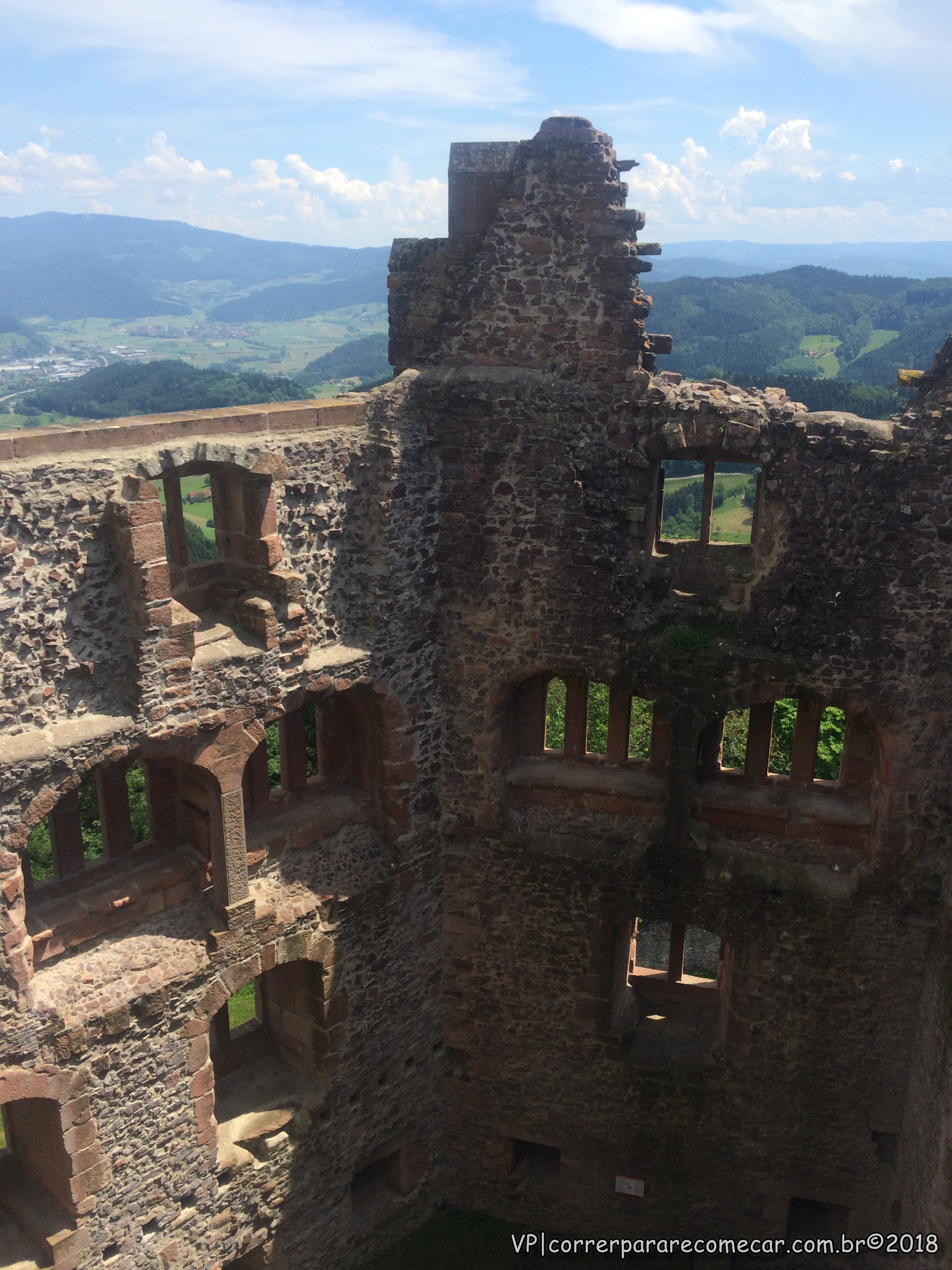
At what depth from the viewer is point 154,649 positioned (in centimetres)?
999

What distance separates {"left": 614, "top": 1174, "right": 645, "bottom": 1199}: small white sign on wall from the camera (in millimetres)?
13977

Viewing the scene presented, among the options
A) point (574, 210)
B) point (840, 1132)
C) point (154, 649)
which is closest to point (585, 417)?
point (574, 210)

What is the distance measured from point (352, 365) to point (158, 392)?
7265 cm

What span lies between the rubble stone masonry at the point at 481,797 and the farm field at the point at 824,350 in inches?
2639

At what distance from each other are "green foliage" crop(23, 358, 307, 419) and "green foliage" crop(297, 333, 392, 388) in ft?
113

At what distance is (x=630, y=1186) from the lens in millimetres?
14023

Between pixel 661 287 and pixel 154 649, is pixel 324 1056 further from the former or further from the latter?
pixel 661 287

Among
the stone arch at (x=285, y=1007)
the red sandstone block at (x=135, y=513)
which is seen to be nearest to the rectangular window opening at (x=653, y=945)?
the stone arch at (x=285, y=1007)

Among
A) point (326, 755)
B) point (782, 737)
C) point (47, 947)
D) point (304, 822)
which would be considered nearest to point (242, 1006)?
point (326, 755)

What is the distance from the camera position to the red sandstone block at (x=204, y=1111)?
1145cm

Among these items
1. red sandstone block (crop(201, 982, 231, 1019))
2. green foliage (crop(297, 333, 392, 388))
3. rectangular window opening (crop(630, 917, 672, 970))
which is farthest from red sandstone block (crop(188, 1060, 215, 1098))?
green foliage (crop(297, 333, 392, 388))

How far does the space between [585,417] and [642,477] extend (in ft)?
2.95

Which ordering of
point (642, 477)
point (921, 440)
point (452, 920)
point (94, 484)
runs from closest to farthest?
point (94, 484), point (921, 440), point (642, 477), point (452, 920)

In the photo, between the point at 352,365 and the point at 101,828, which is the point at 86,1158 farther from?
the point at 352,365
